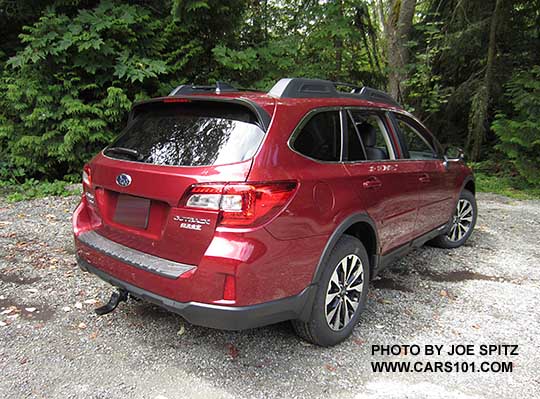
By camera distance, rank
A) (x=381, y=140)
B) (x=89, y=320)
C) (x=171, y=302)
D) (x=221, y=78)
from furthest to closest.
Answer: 1. (x=221, y=78)
2. (x=381, y=140)
3. (x=89, y=320)
4. (x=171, y=302)

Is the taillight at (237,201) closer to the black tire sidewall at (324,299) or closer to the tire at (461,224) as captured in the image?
the black tire sidewall at (324,299)

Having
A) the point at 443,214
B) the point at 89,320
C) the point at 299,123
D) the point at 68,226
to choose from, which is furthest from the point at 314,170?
the point at 68,226

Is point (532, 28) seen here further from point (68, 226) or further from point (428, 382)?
point (68, 226)

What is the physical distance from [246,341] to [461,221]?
3367 millimetres

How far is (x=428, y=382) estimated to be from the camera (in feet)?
8.13

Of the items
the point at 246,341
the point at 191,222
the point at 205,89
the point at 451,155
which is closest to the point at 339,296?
the point at 246,341

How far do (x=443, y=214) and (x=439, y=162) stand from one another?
573 mm

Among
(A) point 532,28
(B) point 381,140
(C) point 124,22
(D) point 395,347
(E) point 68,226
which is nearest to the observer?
(D) point 395,347

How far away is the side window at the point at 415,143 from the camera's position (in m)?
3.84

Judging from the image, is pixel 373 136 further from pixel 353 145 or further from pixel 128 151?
pixel 128 151

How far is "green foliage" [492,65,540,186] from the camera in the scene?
8.24 meters

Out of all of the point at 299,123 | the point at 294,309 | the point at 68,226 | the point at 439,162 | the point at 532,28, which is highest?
the point at 532,28

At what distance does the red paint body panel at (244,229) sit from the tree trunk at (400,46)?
7809 millimetres

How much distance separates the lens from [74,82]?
6820 mm
